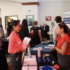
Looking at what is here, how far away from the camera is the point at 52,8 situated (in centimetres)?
658

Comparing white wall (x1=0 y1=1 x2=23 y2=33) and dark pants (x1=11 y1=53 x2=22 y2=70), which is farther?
white wall (x1=0 y1=1 x2=23 y2=33)

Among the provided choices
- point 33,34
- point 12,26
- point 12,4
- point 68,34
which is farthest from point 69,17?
point 12,4

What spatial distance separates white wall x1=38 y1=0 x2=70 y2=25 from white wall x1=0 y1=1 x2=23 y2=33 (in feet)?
4.25

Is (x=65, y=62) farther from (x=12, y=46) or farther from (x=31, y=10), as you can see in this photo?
(x=31, y=10)

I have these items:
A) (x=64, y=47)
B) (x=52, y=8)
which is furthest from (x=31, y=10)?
A: (x=64, y=47)

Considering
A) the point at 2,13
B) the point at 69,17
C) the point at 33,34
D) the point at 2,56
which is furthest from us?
the point at 2,13

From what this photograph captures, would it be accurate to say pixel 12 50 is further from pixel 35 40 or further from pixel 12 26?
pixel 35 40

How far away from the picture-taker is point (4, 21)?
6.83 m

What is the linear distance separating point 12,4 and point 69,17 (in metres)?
3.96

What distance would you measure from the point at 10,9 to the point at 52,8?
275 centimetres

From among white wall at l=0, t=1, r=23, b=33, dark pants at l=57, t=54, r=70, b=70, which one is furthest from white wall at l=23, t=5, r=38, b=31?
dark pants at l=57, t=54, r=70, b=70

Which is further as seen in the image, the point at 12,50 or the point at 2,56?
the point at 2,56

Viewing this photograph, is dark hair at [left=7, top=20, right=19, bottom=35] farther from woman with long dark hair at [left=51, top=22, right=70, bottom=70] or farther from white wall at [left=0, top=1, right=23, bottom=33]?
white wall at [left=0, top=1, right=23, bottom=33]

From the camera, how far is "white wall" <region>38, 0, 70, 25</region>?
6.51 meters
